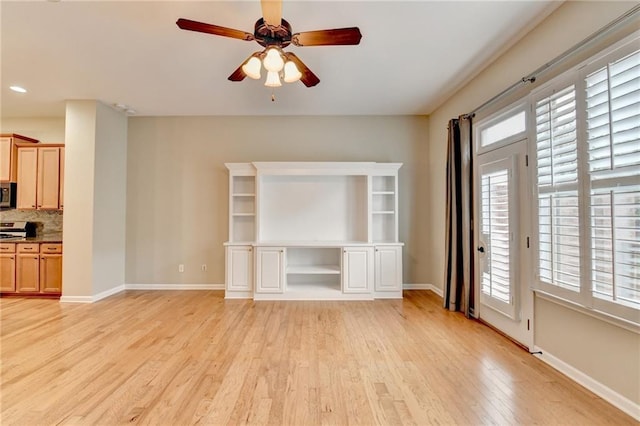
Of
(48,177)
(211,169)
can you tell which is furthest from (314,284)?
(48,177)

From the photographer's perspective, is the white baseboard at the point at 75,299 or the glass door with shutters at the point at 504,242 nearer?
the glass door with shutters at the point at 504,242

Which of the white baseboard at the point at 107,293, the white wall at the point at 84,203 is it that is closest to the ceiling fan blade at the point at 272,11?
the white wall at the point at 84,203

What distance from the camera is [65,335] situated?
3.17 meters

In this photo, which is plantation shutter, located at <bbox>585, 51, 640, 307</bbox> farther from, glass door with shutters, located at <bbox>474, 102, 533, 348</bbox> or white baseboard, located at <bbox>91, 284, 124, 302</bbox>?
white baseboard, located at <bbox>91, 284, 124, 302</bbox>

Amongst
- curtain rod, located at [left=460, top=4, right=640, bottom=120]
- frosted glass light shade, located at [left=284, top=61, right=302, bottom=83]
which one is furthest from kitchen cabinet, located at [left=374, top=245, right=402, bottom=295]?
frosted glass light shade, located at [left=284, top=61, right=302, bottom=83]

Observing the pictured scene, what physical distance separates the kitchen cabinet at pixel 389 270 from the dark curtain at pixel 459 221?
0.77 m

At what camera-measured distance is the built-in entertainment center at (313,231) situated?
450cm

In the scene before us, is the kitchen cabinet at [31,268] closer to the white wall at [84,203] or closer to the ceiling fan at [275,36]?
the white wall at [84,203]

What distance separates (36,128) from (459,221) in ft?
24.6

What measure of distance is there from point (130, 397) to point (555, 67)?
435 cm

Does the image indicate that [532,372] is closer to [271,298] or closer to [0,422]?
[271,298]

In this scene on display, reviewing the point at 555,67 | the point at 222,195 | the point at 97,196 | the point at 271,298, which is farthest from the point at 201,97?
the point at 555,67

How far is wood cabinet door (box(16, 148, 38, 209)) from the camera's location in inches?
187

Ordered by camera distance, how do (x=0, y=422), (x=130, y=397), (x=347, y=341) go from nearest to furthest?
(x=0, y=422), (x=130, y=397), (x=347, y=341)
